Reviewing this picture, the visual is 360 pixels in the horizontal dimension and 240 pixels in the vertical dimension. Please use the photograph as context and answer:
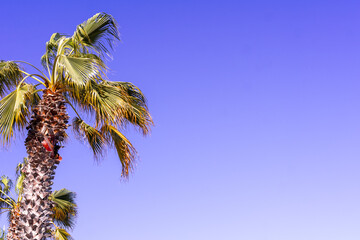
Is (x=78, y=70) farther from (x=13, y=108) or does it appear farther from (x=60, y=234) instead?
(x=60, y=234)

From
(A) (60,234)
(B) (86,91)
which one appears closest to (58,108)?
(B) (86,91)

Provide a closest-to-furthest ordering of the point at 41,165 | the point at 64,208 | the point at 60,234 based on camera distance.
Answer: the point at 41,165, the point at 60,234, the point at 64,208

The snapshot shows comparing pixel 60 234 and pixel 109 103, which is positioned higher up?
pixel 109 103

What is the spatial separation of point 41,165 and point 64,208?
25.2 ft

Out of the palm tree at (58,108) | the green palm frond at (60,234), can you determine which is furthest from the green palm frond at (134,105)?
the green palm frond at (60,234)

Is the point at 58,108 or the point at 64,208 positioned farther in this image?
the point at 64,208

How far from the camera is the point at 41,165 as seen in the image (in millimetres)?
9000

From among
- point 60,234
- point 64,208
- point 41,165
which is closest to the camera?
point 41,165

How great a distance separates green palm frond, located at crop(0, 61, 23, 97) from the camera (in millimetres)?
10008

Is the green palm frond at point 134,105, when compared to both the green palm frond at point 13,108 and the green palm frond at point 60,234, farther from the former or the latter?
the green palm frond at point 60,234

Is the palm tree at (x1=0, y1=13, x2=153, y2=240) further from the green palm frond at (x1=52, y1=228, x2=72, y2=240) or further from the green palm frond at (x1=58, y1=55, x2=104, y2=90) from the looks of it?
the green palm frond at (x1=52, y1=228, x2=72, y2=240)

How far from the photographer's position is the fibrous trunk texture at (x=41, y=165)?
8.68 meters

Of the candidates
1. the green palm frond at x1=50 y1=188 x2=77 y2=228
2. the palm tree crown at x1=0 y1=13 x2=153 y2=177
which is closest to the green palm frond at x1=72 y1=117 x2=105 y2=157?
the palm tree crown at x1=0 y1=13 x2=153 y2=177

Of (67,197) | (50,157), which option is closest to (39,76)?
(50,157)
